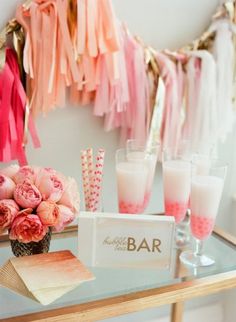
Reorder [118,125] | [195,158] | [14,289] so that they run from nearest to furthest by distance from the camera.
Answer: [14,289], [195,158], [118,125]

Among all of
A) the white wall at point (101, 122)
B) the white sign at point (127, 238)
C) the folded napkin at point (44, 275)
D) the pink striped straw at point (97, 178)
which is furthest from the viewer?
the white wall at point (101, 122)

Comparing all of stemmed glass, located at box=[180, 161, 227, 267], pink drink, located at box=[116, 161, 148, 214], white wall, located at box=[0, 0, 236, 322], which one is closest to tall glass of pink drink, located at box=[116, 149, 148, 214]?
pink drink, located at box=[116, 161, 148, 214]

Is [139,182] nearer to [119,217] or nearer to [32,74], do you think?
[119,217]

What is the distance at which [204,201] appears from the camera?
1.14m

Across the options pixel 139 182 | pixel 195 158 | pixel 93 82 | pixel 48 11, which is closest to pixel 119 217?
pixel 139 182

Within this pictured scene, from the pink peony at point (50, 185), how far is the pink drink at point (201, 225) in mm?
357

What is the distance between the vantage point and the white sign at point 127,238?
107cm

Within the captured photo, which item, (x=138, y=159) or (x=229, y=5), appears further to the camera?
(x=229, y=5)

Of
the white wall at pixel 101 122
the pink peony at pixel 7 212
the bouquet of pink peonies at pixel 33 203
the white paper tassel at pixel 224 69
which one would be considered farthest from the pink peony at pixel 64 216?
the white paper tassel at pixel 224 69

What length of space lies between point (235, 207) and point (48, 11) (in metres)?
1.10

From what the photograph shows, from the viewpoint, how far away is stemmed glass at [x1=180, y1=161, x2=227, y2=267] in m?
1.13

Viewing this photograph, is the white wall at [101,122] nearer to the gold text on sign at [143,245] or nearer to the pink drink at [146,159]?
the pink drink at [146,159]

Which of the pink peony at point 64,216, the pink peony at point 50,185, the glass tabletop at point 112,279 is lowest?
the glass tabletop at point 112,279

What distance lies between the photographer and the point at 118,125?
1.57m
